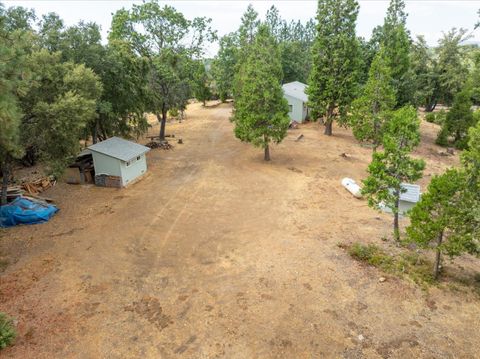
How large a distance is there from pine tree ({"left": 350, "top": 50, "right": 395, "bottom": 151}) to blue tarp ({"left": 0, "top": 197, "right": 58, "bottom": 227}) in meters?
21.4

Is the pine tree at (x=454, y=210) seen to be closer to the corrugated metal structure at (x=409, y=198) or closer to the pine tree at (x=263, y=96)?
the corrugated metal structure at (x=409, y=198)

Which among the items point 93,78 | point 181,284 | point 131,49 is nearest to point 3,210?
point 93,78

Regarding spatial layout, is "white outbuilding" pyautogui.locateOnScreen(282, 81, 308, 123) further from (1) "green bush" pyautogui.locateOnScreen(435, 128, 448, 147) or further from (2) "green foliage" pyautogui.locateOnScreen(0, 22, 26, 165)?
(2) "green foliage" pyautogui.locateOnScreen(0, 22, 26, 165)

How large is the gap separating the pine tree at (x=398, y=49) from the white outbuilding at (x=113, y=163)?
94.2ft

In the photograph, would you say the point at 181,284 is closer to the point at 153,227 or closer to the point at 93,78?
the point at 153,227

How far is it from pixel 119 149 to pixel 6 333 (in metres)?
15.6

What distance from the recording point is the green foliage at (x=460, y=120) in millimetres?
34375

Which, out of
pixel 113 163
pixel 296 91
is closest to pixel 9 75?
pixel 113 163

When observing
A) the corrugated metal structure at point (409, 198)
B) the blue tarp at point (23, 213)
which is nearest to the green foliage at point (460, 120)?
the corrugated metal structure at point (409, 198)

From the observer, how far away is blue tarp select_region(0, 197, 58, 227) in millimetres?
17750

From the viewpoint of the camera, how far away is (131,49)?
97.2ft

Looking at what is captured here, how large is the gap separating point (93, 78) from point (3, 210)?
8877mm

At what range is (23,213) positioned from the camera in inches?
706

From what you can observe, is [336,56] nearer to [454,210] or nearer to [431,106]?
[454,210]
